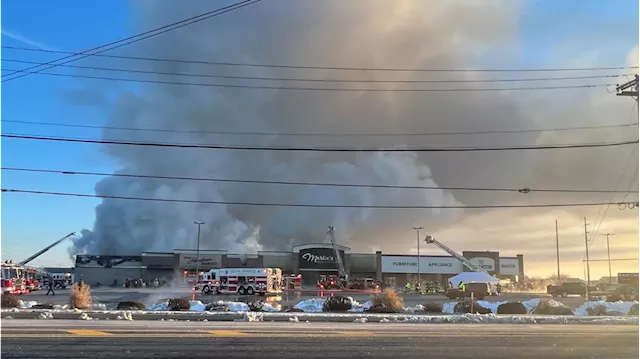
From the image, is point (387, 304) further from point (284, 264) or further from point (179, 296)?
point (284, 264)

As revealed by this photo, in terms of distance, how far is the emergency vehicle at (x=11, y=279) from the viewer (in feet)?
145

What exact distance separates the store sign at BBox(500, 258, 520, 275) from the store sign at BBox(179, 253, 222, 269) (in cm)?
5717

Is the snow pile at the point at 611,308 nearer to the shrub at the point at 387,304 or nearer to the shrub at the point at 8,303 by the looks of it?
the shrub at the point at 387,304

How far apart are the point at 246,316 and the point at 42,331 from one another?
9165 mm

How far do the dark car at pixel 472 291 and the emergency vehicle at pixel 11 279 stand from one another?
37417 mm

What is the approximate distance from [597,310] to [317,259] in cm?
7080

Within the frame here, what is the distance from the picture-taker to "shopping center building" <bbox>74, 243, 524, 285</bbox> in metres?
99.1

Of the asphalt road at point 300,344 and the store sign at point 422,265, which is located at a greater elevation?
the store sign at point 422,265

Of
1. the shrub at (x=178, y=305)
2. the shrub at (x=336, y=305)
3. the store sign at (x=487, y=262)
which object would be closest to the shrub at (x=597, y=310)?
the shrub at (x=336, y=305)

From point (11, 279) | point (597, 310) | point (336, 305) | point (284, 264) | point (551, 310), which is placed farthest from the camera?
point (284, 264)

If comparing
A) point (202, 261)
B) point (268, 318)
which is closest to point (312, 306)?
point (268, 318)

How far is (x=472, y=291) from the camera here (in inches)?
1988

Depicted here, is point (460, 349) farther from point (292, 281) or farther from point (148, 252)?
point (148, 252)

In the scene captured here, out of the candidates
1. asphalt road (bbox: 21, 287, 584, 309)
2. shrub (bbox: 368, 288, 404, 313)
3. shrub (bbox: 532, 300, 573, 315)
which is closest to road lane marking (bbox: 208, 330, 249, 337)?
shrub (bbox: 368, 288, 404, 313)
